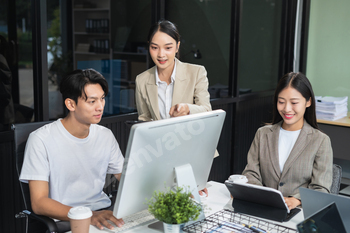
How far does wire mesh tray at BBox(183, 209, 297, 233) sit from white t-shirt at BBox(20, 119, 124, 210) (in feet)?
1.91

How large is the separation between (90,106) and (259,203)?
86 centimetres

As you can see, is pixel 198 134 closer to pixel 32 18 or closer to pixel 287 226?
pixel 287 226

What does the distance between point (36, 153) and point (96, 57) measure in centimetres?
164

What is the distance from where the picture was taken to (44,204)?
160cm

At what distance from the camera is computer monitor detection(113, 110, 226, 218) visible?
4.24 feet

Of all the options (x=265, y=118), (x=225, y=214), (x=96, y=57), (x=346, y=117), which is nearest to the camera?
(x=225, y=214)

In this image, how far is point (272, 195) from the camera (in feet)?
4.97

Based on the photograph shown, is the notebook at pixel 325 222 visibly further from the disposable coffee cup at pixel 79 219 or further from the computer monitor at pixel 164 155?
the disposable coffee cup at pixel 79 219

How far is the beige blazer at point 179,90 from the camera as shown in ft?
7.45

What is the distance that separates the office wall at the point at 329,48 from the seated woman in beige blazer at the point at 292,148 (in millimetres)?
2700

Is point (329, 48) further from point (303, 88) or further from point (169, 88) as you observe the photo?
point (169, 88)

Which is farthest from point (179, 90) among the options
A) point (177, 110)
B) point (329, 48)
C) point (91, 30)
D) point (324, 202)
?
point (329, 48)

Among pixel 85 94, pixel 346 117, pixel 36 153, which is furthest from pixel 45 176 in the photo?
pixel 346 117

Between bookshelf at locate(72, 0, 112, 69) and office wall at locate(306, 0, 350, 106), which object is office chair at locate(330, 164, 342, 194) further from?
office wall at locate(306, 0, 350, 106)
